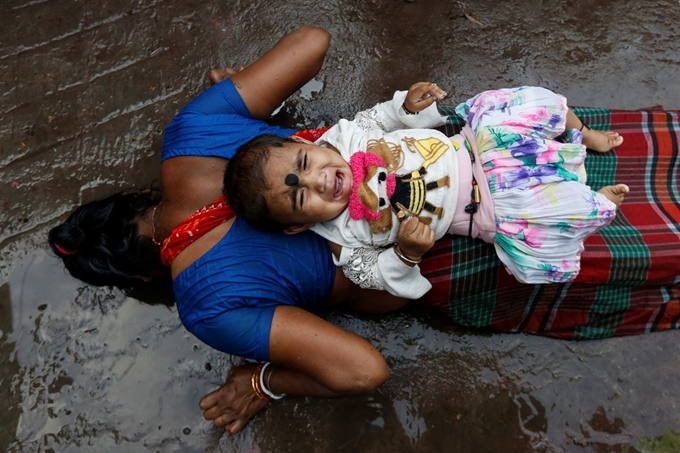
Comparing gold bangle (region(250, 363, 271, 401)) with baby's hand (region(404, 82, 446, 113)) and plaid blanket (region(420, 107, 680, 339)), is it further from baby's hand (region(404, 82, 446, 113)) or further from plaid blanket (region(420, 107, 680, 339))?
baby's hand (region(404, 82, 446, 113))

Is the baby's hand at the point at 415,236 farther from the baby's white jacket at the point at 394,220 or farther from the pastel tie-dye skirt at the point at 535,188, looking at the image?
the pastel tie-dye skirt at the point at 535,188

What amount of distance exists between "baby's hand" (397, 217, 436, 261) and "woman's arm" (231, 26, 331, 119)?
3.00 feet

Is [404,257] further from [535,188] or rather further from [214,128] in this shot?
[214,128]

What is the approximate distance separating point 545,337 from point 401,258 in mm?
826

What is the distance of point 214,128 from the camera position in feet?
6.57

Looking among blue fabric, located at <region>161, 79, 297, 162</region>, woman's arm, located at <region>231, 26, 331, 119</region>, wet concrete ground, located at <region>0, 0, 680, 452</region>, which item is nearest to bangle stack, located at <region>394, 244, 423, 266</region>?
wet concrete ground, located at <region>0, 0, 680, 452</region>

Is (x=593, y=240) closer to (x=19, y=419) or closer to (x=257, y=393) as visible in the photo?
(x=257, y=393)

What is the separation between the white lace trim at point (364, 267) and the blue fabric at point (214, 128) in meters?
0.61

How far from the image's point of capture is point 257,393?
201 centimetres

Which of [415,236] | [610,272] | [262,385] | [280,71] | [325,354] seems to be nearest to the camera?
[415,236]

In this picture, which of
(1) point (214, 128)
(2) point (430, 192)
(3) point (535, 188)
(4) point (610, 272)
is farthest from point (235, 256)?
(4) point (610, 272)

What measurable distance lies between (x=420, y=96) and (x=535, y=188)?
0.56m

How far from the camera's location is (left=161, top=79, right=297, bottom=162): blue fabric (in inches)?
78.0

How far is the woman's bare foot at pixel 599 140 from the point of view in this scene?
81.3 inches
